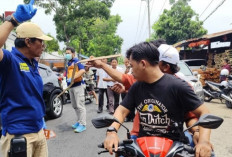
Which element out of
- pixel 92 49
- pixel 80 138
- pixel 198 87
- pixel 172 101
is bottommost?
pixel 80 138

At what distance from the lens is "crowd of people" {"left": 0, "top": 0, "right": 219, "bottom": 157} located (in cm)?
193

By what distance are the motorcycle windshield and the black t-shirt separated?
0.29 meters

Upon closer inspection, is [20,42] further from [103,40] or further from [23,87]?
[103,40]

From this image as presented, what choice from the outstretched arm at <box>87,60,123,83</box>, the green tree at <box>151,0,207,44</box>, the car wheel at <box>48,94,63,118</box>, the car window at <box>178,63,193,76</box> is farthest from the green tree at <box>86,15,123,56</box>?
the outstretched arm at <box>87,60,123,83</box>

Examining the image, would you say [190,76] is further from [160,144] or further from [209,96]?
[160,144]

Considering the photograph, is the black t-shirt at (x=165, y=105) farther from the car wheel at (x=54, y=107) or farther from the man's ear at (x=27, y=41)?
the car wheel at (x=54, y=107)

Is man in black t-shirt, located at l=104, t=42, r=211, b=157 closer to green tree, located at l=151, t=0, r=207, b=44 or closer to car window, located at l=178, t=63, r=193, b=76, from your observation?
car window, located at l=178, t=63, r=193, b=76

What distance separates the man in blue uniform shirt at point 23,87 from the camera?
2.17 m

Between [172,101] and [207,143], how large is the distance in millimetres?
406

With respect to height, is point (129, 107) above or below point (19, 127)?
above

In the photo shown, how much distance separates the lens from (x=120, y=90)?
289 centimetres

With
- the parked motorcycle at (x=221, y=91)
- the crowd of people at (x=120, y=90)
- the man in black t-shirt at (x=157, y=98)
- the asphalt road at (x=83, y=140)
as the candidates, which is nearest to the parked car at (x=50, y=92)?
the asphalt road at (x=83, y=140)

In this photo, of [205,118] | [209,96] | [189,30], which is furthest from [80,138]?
[189,30]

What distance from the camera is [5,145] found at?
234 cm
